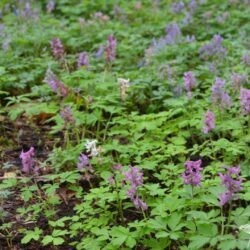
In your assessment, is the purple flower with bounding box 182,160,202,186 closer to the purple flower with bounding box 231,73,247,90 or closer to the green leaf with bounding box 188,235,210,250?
the green leaf with bounding box 188,235,210,250

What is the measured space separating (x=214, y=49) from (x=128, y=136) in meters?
1.62

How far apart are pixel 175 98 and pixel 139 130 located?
0.68 meters

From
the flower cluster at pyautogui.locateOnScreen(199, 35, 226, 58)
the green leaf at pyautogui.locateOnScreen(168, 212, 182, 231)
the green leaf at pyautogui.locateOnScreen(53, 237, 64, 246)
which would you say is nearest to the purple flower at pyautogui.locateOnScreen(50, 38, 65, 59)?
the flower cluster at pyautogui.locateOnScreen(199, 35, 226, 58)

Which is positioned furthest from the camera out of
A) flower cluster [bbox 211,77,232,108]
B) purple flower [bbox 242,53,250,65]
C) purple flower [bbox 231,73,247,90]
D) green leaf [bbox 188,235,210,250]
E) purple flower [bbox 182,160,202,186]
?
purple flower [bbox 242,53,250,65]

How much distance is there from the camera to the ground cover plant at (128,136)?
9.37 ft

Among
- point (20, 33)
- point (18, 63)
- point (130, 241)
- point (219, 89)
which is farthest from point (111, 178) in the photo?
point (20, 33)

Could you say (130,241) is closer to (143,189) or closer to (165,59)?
(143,189)

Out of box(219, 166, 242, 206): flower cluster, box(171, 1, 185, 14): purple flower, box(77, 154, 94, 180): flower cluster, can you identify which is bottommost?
box(77, 154, 94, 180): flower cluster

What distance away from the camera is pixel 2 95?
504 cm

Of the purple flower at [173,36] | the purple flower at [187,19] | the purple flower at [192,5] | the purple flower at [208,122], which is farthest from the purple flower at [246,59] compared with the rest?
the purple flower at [192,5]

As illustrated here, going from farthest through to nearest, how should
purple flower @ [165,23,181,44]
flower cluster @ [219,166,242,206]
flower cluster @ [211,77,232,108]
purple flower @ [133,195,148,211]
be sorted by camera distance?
purple flower @ [165,23,181,44], flower cluster @ [211,77,232,108], purple flower @ [133,195,148,211], flower cluster @ [219,166,242,206]

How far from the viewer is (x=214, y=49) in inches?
201

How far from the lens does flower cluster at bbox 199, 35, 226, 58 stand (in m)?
5.03

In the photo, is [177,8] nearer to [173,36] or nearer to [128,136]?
[173,36]
